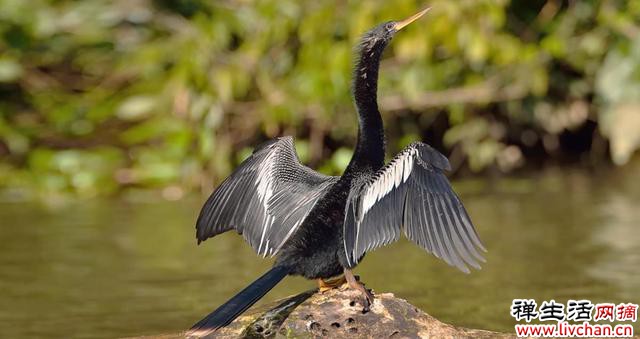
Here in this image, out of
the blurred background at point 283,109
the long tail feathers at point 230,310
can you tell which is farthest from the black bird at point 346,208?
the blurred background at point 283,109

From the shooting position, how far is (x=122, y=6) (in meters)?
11.4

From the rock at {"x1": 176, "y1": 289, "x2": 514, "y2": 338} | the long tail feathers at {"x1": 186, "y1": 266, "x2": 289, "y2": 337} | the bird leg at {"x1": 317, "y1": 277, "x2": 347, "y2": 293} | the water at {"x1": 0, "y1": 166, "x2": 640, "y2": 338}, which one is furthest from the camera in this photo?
the water at {"x1": 0, "y1": 166, "x2": 640, "y2": 338}

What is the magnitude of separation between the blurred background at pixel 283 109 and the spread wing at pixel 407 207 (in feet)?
10.7

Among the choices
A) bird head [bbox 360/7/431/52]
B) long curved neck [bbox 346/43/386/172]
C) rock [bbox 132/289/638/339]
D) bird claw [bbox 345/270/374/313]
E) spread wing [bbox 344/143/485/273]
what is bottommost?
rock [bbox 132/289/638/339]

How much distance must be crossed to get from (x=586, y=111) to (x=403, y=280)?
4156 millimetres

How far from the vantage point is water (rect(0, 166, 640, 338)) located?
20.4ft

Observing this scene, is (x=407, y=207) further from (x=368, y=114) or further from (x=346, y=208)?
(x=368, y=114)

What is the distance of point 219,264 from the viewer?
7.50 metres

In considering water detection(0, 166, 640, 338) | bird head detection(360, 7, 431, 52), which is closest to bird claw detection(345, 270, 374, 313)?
bird head detection(360, 7, 431, 52)

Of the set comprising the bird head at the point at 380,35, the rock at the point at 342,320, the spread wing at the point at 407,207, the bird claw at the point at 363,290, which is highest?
the bird head at the point at 380,35

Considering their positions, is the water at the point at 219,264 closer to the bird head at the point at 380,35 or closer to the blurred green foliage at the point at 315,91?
the blurred green foliage at the point at 315,91

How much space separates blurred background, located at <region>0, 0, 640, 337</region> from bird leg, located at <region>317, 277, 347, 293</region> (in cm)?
290

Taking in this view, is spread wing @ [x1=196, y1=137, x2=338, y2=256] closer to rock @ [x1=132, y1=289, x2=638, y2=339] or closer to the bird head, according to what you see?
rock @ [x1=132, y1=289, x2=638, y2=339]

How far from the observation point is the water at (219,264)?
6.23 metres
